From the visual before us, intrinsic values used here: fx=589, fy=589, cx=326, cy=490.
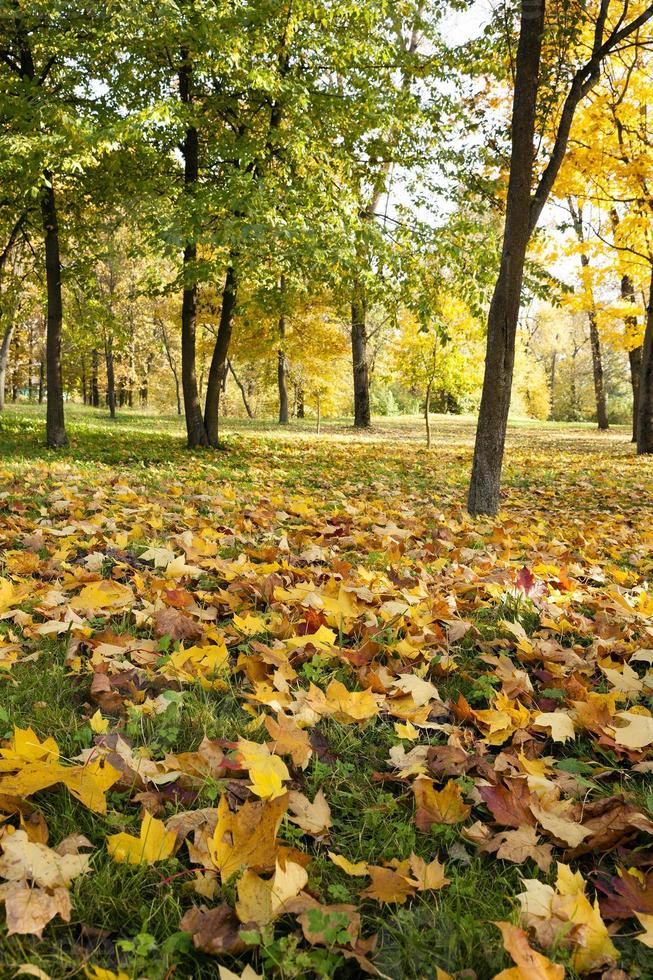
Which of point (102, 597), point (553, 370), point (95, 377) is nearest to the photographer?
point (102, 597)

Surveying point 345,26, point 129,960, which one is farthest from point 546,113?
point 129,960

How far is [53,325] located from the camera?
426 inches

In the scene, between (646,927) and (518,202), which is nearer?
(646,927)

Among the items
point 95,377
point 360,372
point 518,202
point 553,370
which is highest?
point 553,370

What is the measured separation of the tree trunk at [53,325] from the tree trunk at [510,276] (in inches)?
319

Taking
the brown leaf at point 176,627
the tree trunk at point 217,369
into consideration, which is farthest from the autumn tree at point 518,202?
the tree trunk at point 217,369

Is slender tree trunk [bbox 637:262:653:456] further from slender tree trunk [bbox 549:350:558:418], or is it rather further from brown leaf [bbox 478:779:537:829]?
slender tree trunk [bbox 549:350:558:418]

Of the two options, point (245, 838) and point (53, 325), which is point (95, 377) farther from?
point (245, 838)

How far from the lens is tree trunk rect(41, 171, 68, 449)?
1052cm

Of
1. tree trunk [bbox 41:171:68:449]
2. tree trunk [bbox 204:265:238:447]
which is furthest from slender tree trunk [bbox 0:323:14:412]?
tree trunk [bbox 204:265:238:447]

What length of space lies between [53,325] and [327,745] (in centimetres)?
1093

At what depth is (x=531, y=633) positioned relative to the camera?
2.85 m

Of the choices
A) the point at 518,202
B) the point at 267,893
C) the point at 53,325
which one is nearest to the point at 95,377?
the point at 53,325

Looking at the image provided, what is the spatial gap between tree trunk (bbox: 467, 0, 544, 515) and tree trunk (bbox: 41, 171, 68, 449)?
811 cm
